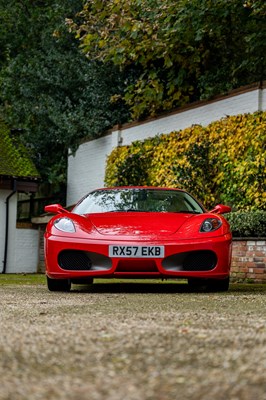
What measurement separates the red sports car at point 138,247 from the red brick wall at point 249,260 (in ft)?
11.6

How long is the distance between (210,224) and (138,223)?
0.74 m

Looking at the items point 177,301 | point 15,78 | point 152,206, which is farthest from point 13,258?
point 177,301

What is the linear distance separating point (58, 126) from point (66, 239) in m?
12.9

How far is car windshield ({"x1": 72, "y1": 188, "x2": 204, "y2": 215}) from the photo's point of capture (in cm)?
933

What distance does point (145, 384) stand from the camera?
2682 mm

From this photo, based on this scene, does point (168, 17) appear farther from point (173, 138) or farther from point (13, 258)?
point (13, 258)

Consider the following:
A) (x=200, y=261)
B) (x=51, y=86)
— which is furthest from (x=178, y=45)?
(x=200, y=261)

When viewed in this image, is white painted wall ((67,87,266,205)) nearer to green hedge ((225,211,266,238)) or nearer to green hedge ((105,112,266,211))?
green hedge ((105,112,266,211))

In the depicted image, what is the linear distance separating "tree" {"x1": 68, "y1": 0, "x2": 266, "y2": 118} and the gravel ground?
11.1 m

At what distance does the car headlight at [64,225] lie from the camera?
27.9 ft

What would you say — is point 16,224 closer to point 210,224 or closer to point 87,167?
point 87,167

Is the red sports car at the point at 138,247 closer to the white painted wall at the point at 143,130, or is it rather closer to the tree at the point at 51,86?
the white painted wall at the point at 143,130

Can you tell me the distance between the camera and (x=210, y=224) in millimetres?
8586

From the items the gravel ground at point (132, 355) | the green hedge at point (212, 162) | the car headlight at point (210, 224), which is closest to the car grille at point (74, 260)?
the car headlight at point (210, 224)
